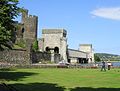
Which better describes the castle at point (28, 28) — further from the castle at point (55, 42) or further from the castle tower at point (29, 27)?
the castle at point (55, 42)

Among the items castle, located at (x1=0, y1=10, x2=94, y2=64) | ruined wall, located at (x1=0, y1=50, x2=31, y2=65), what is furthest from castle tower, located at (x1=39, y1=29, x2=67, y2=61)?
ruined wall, located at (x1=0, y1=50, x2=31, y2=65)

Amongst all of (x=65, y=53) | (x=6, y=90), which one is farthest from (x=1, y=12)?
(x=65, y=53)

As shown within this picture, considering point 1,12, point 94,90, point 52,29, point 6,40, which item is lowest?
point 94,90

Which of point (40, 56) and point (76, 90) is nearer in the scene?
point (76, 90)

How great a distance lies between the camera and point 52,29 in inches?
5340

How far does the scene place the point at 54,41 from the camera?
13338 centimetres

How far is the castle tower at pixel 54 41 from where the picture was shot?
13075cm

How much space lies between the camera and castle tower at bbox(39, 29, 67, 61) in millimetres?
130750

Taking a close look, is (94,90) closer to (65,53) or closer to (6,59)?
(6,59)

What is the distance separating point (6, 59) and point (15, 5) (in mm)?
53612

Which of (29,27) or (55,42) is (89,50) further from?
(29,27)

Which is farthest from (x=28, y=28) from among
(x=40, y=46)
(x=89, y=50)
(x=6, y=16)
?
(x=6, y=16)

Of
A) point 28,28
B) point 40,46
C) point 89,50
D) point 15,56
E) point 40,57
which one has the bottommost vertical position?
point 15,56

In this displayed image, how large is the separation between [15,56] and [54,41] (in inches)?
1625
